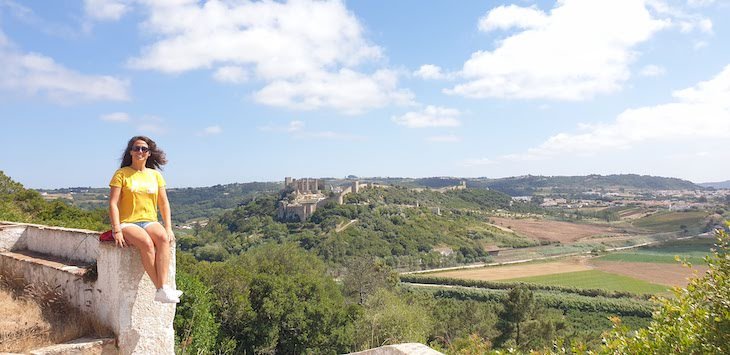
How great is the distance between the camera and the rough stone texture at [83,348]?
4281mm

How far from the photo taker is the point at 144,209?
4902 millimetres

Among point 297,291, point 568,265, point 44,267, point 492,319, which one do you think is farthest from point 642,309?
point 44,267

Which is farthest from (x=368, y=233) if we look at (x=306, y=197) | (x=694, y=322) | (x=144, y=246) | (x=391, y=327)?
(x=144, y=246)

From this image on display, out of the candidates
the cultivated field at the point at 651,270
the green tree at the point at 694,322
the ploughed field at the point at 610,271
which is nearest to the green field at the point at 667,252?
the ploughed field at the point at 610,271

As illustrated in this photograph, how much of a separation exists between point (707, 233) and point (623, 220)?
3266cm

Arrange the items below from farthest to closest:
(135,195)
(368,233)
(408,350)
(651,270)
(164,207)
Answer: (368,233) → (651,270) → (408,350) → (164,207) → (135,195)

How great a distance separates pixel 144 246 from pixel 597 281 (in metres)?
62.3

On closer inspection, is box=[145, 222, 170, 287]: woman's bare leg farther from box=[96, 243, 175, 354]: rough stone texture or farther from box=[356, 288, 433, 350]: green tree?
box=[356, 288, 433, 350]: green tree

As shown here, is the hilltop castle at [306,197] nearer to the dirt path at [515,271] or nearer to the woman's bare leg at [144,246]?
the dirt path at [515,271]

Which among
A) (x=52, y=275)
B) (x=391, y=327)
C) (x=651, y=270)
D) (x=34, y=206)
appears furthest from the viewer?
(x=651, y=270)

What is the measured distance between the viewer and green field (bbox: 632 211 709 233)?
335 feet

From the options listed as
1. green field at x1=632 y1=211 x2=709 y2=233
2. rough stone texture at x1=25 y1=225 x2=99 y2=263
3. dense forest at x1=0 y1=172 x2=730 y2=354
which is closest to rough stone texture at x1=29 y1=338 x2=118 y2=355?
rough stone texture at x1=25 y1=225 x2=99 y2=263

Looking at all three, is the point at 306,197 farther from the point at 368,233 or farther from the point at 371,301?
the point at 371,301

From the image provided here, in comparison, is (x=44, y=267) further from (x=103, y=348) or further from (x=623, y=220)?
(x=623, y=220)
